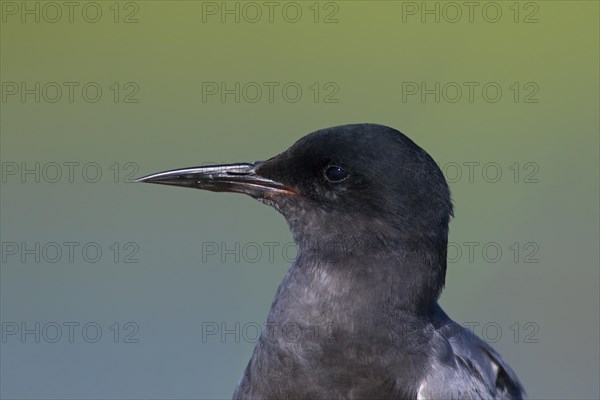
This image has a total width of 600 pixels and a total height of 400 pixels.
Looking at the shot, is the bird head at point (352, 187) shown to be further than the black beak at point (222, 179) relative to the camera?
No

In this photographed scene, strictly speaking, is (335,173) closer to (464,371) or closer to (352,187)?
(352,187)

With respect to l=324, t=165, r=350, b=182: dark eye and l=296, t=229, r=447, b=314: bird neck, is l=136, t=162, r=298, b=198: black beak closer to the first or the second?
l=324, t=165, r=350, b=182: dark eye

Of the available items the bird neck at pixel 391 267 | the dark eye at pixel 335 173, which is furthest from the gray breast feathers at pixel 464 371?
the dark eye at pixel 335 173

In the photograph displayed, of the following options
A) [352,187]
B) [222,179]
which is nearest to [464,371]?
[352,187]

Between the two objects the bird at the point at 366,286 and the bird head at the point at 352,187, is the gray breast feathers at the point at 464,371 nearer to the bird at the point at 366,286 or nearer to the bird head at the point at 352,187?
the bird at the point at 366,286

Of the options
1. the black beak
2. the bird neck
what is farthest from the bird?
the black beak
